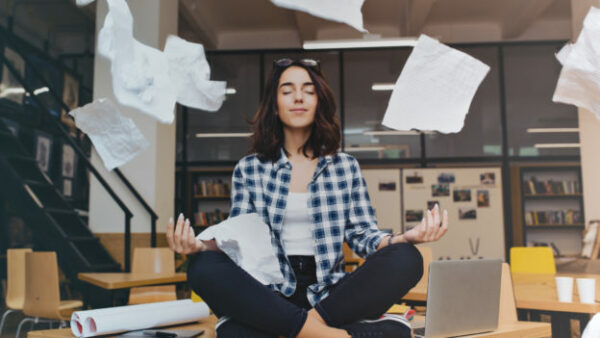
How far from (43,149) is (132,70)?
6.97m

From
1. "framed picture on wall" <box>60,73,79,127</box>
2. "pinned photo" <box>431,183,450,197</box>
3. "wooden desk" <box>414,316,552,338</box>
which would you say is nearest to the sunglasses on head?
"wooden desk" <box>414,316,552,338</box>

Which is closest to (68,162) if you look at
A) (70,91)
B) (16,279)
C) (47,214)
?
A: (70,91)

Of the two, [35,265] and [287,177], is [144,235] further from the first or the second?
[287,177]

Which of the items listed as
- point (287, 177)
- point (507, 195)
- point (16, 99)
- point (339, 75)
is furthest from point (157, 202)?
point (507, 195)

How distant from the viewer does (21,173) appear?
18.7ft

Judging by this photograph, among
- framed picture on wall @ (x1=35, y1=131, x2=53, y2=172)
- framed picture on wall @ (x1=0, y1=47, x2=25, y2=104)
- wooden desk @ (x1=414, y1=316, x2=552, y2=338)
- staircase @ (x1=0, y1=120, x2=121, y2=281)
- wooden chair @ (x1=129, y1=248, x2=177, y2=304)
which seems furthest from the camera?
framed picture on wall @ (x1=35, y1=131, x2=53, y2=172)

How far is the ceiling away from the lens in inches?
305

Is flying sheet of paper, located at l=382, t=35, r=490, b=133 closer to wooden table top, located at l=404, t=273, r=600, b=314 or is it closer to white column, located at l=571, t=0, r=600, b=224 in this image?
wooden table top, located at l=404, t=273, r=600, b=314

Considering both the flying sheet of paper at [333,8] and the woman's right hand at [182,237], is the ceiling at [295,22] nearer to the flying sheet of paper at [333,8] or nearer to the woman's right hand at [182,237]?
the woman's right hand at [182,237]

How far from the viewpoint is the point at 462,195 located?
7602 millimetres

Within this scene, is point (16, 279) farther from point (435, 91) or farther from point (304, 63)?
point (435, 91)

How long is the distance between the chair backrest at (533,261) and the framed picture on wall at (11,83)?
19.4ft

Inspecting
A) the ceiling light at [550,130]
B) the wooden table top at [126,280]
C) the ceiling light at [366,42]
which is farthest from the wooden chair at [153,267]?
the ceiling light at [550,130]

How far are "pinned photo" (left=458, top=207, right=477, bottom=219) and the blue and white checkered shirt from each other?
19.5 feet
